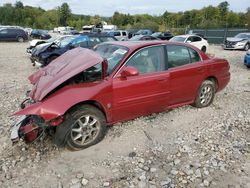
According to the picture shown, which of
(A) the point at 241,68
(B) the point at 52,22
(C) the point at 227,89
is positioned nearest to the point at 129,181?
(C) the point at 227,89

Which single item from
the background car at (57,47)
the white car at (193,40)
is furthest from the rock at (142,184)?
the white car at (193,40)

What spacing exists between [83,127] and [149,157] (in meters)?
1.10

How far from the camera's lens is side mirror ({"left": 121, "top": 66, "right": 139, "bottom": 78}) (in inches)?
164

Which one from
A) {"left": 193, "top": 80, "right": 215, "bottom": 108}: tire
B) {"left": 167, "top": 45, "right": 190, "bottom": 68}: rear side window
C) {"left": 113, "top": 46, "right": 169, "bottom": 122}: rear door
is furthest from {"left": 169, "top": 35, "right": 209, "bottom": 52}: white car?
{"left": 113, "top": 46, "right": 169, "bottom": 122}: rear door

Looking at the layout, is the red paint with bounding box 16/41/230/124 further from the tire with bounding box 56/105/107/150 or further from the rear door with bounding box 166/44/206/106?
the tire with bounding box 56/105/107/150

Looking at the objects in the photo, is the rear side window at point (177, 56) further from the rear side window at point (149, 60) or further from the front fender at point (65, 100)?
the front fender at point (65, 100)

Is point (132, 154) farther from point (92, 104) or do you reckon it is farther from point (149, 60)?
point (149, 60)

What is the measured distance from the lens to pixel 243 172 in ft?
11.5

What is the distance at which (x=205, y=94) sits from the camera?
577cm

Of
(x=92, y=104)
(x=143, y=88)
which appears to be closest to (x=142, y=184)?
(x=92, y=104)

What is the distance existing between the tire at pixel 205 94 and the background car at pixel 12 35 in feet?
91.9

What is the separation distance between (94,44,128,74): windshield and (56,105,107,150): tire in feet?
2.50

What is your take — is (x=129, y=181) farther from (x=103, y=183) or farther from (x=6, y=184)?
(x=6, y=184)

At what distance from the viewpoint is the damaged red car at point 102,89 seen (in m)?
3.78
